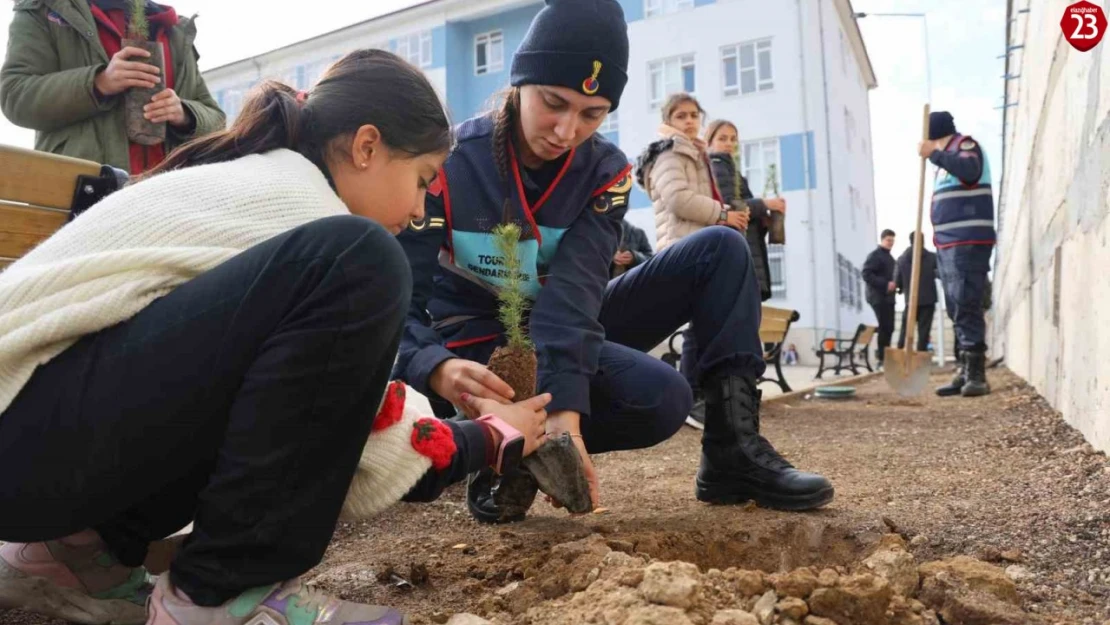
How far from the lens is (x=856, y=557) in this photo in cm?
171

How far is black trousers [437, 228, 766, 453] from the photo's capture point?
208 centimetres

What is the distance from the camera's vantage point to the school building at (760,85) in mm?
16609

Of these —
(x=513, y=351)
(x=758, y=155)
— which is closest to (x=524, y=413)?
(x=513, y=351)

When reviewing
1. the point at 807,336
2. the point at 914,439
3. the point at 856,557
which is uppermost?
the point at 856,557

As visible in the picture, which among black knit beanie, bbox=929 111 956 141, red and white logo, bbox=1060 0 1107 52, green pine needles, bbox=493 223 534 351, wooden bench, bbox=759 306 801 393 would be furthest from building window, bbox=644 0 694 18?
green pine needles, bbox=493 223 534 351

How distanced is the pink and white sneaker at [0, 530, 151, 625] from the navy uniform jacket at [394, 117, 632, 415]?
0.69m

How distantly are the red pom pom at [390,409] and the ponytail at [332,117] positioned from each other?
0.37 metres

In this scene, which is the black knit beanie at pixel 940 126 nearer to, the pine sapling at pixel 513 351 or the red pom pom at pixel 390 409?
the pine sapling at pixel 513 351

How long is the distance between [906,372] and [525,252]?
450cm

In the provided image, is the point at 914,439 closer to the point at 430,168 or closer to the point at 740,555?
the point at 740,555

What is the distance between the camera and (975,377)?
18.0ft

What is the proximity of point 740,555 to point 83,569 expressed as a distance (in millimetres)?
1218

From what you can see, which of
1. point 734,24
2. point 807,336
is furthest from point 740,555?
point 734,24

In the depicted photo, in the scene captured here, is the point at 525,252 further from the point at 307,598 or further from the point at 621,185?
the point at 307,598
